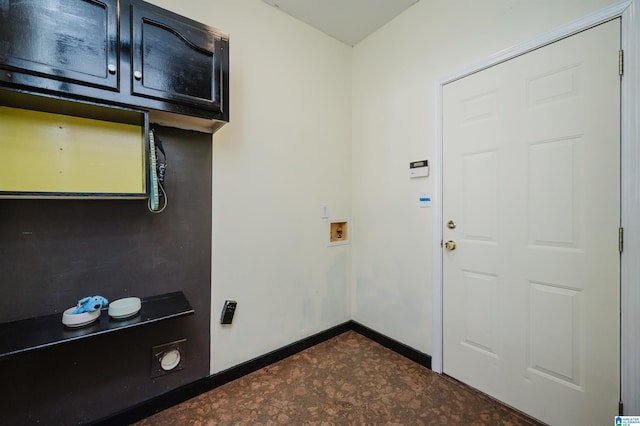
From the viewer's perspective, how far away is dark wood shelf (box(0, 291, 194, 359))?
1107mm

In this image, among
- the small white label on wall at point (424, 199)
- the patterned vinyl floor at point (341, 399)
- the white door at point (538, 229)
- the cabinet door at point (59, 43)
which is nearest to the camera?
the cabinet door at point (59, 43)

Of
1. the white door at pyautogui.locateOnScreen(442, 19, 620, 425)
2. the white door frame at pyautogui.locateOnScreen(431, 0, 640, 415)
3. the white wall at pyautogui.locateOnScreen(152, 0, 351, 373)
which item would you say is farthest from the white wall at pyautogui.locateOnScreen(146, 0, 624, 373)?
the white door frame at pyautogui.locateOnScreen(431, 0, 640, 415)

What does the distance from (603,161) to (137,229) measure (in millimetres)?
2524

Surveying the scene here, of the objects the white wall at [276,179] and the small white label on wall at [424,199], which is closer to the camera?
the white wall at [276,179]

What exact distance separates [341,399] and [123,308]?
4.59ft

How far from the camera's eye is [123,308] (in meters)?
1.35

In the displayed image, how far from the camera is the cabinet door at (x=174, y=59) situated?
49.9 inches

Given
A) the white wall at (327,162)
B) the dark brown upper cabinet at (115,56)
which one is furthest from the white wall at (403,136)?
the dark brown upper cabinet at (115,56)

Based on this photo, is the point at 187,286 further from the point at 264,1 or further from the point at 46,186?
the point at 264,1

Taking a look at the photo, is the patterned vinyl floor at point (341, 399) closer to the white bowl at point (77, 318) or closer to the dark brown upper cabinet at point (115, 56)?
the white bowl at point (77, 318)

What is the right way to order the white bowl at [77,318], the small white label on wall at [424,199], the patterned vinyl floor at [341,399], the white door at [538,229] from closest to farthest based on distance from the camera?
the white bowl at [77,318] < the white door at [538,229] < the patterned vinyl floor at [341,399] < the small white label on wall at [424,199]

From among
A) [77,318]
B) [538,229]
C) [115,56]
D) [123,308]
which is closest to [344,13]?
[115,56]

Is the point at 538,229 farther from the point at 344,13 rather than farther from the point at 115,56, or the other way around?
the point at 115,56

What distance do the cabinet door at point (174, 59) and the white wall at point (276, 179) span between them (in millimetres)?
411
